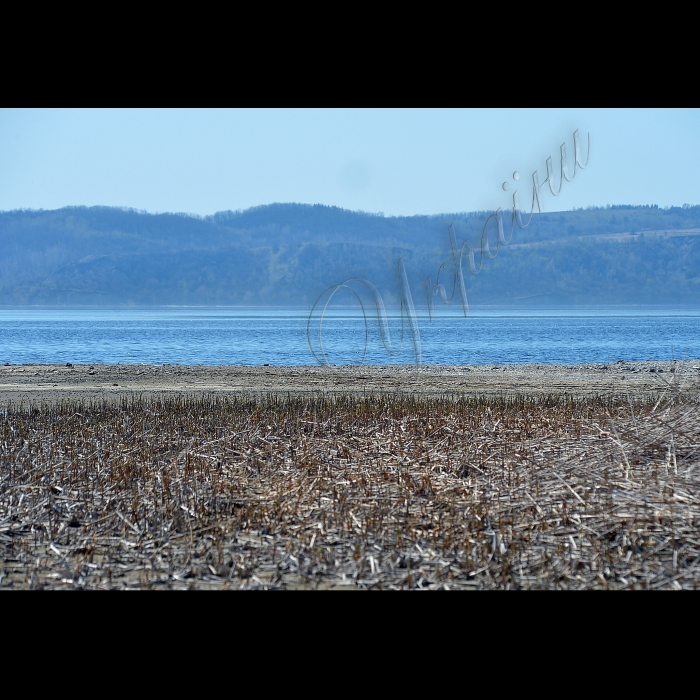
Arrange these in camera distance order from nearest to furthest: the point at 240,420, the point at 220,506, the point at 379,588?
the point at 379,588 < the point at 220,506 < the point at 240,420

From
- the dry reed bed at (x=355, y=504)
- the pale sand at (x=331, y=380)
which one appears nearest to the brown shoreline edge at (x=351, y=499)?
the dry reed bed at (x=355, y=504)

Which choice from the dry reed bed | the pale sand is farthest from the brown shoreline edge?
the pale sand

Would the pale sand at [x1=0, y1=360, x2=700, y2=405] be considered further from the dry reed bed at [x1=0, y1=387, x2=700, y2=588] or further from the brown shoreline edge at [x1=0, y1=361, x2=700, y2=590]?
the dry reed bed at [x1=0, y1=387, x2=700, y2=588]

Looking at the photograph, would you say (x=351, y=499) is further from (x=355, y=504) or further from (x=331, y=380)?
(x=331, y=380)

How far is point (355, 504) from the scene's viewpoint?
24.2ft

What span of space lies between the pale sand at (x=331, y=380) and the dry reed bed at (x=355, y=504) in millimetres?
7056

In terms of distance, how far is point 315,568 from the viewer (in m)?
5.98

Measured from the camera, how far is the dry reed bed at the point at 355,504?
5.92 meters

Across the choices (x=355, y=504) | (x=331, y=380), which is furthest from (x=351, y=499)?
(x=331, y=380)

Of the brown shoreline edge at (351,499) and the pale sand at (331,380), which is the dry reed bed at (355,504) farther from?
the pale sand at (331,380)
